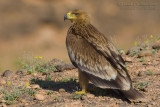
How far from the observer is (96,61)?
6.64m

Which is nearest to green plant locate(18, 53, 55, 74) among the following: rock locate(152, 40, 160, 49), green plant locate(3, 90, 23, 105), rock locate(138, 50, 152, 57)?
green plant locate(3, 90, 23, 105)

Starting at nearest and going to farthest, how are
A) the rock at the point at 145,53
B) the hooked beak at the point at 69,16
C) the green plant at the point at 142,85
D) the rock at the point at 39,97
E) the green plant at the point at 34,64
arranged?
the rock at the point at 39,97, the green plant at the point at 142,85, the hooked beak at the point at 69,16, the green plant at the point at 34,64, the rock at the point at 145,53

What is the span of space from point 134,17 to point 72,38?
67.9 feet

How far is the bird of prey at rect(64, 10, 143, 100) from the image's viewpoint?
253 inches

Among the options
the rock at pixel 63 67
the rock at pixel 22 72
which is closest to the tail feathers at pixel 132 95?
the rock at pixel 63 67

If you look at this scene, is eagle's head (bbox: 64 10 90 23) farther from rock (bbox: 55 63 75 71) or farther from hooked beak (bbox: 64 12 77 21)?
rock (bbox: 55 63 75 71)

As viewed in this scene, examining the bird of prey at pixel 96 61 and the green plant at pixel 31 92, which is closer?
the bird of prey at pixel 96 61

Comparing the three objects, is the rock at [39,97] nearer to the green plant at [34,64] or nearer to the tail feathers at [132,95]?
the tail feathers at [132,95]

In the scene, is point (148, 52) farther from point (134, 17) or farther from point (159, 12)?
point (159, 12)

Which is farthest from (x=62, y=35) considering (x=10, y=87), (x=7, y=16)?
(x=10, y=87)

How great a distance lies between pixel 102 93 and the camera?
22.6ft

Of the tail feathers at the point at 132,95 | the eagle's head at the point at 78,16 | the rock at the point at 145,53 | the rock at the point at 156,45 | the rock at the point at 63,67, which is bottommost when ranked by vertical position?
the tail feathers at the point at 132,95

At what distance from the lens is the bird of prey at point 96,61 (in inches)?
253

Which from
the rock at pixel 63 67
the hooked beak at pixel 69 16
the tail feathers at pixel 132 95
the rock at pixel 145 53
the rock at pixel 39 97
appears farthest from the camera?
the rock at pixel 145 53
